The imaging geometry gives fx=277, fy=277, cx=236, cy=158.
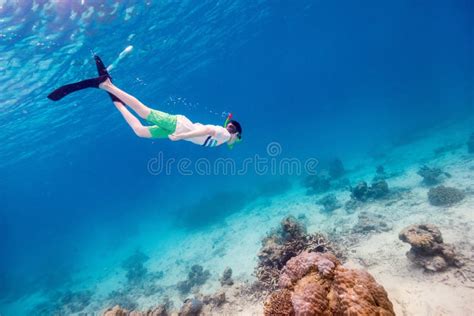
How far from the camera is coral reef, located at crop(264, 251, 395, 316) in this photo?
3.10 meters

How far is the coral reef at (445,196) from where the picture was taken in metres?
9.82

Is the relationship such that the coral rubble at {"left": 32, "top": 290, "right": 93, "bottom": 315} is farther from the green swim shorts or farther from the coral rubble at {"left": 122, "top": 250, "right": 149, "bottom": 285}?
the green swim shorts

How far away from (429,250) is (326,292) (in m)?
3.80

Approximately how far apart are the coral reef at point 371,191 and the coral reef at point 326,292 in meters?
10.2

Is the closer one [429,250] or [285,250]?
[429,250]

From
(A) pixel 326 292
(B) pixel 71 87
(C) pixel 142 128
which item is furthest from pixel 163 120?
(A) pixel 326 292

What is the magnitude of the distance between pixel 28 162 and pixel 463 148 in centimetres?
4551

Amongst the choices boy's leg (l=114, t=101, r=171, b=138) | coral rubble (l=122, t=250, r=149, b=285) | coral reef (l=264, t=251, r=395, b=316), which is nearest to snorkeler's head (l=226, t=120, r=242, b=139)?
boy's leg (l=114, t=101, r=171, b=138)

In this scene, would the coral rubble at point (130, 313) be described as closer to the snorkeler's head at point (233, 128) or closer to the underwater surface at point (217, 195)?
the underwater surface at point (217, 195)

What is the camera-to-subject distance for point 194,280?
455 inches

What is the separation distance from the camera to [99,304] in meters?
14.4

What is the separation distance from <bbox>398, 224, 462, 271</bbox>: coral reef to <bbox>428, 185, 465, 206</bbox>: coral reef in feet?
16.5

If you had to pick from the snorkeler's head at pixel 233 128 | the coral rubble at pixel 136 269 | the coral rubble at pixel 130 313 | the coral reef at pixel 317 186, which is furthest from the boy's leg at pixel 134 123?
the coral reef at pixel 317 186

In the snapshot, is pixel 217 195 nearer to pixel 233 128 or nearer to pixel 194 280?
pixel 194 280
